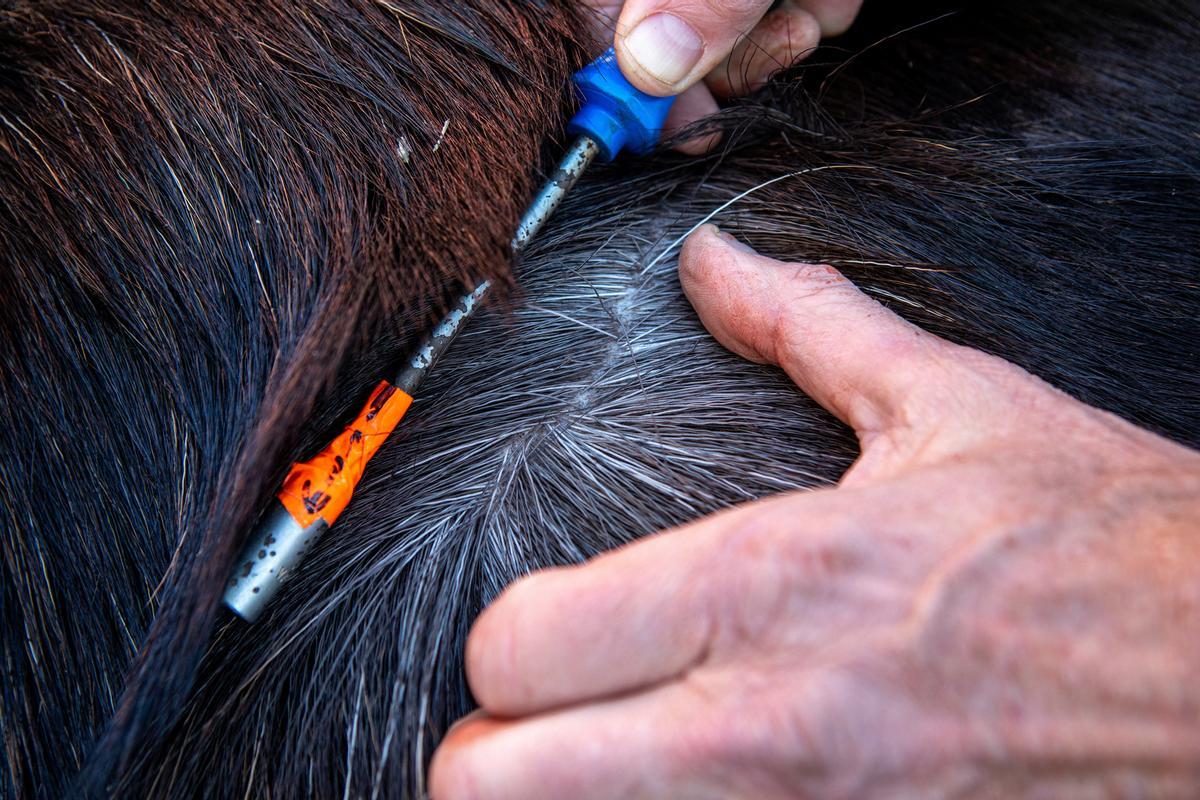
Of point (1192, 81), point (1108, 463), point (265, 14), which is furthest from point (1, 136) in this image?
point (1192, 81)

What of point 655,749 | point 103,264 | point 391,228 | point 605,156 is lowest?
point 655,749

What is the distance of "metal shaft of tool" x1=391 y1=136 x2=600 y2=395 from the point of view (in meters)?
1.05

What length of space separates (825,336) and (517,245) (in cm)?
43

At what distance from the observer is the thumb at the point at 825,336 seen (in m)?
0.99

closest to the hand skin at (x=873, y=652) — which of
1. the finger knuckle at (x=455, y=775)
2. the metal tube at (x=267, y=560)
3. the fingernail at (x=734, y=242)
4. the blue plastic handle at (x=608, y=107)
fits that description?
the finger knuckle at (x=455, y=775)

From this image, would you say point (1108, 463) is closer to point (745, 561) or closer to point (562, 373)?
point (745, 561)

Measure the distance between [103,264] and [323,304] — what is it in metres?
0.29

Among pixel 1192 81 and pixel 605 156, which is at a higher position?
pixel 1192 81

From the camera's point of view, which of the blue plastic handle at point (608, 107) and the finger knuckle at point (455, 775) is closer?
the finger knuckle at point (455, 775)

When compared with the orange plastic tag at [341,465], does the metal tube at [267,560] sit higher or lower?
lower

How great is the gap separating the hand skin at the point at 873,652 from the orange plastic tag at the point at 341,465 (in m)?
0.26

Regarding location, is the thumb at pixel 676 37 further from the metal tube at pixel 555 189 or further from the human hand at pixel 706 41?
the metal tube at pixel 555 189

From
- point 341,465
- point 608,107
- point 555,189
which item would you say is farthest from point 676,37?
point 341,465

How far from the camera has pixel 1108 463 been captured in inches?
36.4
